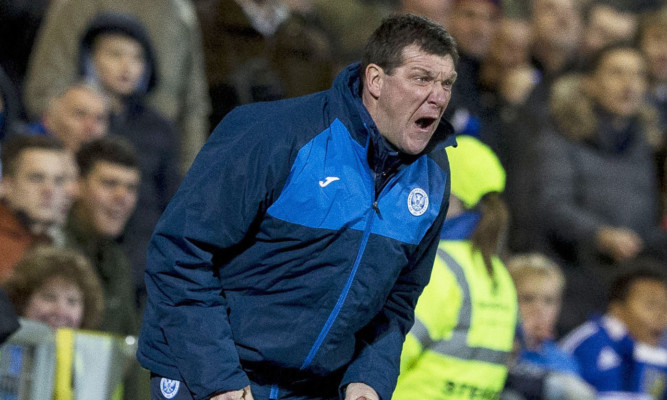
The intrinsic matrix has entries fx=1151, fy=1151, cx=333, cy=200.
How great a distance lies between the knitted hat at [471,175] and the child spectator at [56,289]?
1781 millimetres

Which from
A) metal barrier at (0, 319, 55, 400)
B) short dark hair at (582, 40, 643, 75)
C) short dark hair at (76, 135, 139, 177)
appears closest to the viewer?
metal barrier at (0, 319, 55, 400)

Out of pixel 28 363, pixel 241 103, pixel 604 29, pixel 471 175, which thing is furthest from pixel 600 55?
pixel 28 363

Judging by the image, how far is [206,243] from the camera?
3043mm

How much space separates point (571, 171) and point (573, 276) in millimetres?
690

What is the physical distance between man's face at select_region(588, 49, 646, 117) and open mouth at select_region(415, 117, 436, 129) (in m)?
4.95

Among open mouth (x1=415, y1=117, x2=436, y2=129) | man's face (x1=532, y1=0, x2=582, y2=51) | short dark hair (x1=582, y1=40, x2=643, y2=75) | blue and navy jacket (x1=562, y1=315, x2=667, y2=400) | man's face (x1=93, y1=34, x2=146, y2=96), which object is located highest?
man's face (x1=532, y1=0, x2=582, y2=51)

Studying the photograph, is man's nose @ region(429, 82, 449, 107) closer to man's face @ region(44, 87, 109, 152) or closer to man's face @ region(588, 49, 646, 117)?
man's face @ region(44, 87, 109, 152)

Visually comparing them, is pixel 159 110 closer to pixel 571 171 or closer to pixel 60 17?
pixel 60 17

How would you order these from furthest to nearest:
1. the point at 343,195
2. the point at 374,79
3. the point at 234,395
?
the point at 374,79, the point at 343,195, the point at 234,395

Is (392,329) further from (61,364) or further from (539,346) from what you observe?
(539,346)

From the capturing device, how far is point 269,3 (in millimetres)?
7074

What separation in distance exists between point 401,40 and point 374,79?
0.14 metres

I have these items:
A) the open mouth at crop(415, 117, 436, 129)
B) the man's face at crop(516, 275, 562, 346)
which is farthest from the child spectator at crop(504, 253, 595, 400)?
the open mouth at crop(415, 117, 436, 129)

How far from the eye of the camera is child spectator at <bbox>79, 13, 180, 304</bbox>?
6.41 m
